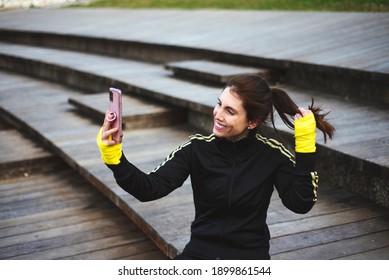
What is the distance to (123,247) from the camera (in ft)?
10.00

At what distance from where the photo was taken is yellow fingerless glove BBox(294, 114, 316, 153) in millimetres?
1863

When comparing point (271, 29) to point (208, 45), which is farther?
point (271, 29)

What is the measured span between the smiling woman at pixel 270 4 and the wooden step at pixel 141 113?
3310mm

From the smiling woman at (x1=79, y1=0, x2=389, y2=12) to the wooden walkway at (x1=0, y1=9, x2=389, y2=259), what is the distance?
71 cm

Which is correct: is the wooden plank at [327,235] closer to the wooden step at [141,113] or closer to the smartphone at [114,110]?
the smartphone at [114,110]

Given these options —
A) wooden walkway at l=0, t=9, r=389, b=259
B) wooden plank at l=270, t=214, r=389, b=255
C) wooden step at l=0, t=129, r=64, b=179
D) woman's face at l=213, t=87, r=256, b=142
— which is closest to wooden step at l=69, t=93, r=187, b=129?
wooden walkway at l=0, t=9, r=389, b=259

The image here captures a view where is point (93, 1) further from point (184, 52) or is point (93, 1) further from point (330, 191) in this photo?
point (330, 191)

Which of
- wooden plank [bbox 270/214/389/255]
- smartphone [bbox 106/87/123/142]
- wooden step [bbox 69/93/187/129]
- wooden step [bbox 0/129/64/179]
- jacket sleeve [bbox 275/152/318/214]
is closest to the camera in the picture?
smartphone [bbox 106/87/123/142]

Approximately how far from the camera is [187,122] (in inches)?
192

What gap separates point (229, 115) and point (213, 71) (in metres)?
3.17

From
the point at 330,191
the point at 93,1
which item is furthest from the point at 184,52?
the point at 93,1

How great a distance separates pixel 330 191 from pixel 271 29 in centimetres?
367

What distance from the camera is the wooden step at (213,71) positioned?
4.94 meters

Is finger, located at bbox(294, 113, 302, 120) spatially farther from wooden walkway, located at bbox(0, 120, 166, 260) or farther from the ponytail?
wooden walkway, located at bbox(0, 120, 166, 260)
